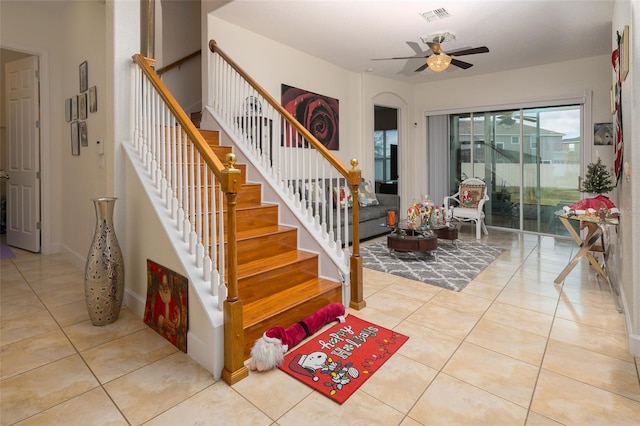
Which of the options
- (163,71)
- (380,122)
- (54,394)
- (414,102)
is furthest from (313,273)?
(380,122)

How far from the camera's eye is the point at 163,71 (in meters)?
5.43

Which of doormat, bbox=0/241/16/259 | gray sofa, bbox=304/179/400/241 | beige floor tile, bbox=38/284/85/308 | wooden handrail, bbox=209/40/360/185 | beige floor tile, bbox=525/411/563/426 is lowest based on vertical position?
beige floor tile, bbox=525/411/563/426

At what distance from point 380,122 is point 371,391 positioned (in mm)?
8257

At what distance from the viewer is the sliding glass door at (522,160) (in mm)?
6055

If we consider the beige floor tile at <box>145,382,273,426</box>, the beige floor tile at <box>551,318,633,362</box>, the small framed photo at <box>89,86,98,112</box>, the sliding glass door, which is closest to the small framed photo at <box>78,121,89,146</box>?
the small framed photo at <box>89,86,98,112</box>

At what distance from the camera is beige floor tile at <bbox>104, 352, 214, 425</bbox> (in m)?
1.70

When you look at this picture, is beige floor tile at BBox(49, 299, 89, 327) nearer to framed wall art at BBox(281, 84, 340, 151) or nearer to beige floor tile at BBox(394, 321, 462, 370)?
beige floor tile at BBox(394, 321, 462, 370)

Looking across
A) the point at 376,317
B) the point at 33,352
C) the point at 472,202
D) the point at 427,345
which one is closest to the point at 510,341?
the point at 427,345

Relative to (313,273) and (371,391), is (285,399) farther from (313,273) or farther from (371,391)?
(313,273)

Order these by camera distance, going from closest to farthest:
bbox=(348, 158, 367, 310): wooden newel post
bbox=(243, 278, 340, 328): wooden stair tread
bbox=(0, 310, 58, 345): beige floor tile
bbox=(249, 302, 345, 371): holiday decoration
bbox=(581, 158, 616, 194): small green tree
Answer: bbox=(249, 302, 345, 371): holiday decoration
bbox=(243, 278, 340, 328): wooden stair tread
bbox=(0, 310, 58, 345): beige floor tile
bbox=(348, 158, 367, 310): wooden newel post
bbox=(581, 158, 616, 194): small green tree

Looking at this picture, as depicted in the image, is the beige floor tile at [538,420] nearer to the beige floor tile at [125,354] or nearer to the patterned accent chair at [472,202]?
the beige floor tile at [125,354]

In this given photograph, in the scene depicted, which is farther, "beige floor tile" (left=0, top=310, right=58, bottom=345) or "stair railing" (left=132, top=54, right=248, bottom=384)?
"beige floor tile" (left=0, top=310, right=58, bottom=345)

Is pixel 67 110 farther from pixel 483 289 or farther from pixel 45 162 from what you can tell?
pixel 483 289

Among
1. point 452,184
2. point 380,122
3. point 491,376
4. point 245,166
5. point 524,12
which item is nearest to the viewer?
point 491,376
